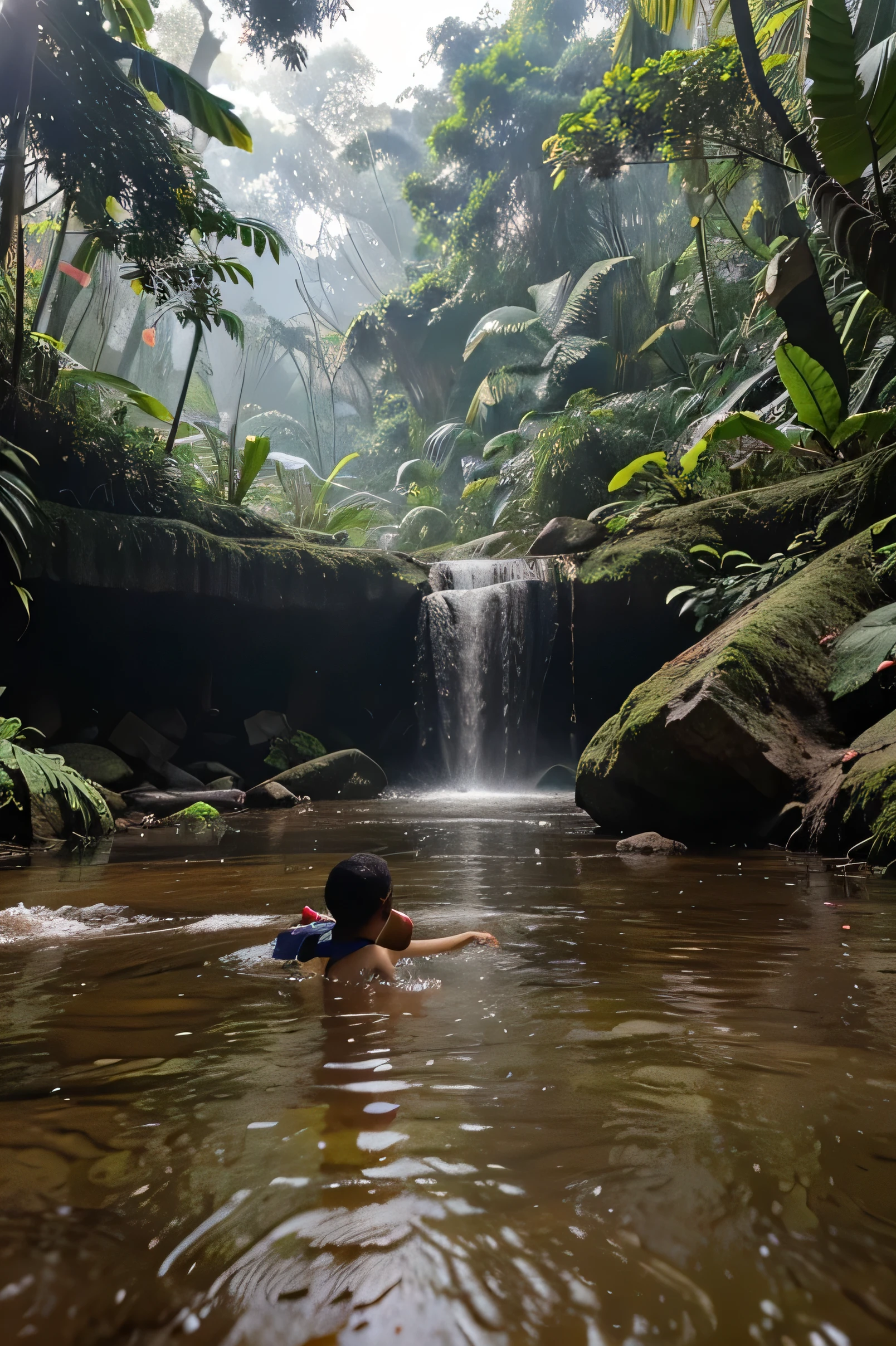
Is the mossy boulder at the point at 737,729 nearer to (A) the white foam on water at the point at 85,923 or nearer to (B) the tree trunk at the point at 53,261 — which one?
(A) the white foam on water at the point at 85,923

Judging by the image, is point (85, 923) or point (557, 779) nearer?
point (85, 923)

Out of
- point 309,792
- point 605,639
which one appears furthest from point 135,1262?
point 605,639

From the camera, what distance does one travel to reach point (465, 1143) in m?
1.55

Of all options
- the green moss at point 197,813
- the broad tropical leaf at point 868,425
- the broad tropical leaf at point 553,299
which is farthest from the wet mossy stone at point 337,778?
the broad tropical leaf at point 553,299

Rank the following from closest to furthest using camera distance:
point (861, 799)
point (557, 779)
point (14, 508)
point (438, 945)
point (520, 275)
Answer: point (438, 945) < point (861, 799) < point (14, 508) < point (557, 779) < point (520, 275)

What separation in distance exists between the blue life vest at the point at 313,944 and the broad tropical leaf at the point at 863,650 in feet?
13.3

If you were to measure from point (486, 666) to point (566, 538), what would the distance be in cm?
236

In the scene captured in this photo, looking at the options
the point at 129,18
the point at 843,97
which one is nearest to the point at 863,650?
the point at 843,97

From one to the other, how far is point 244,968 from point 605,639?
9604 millimetres

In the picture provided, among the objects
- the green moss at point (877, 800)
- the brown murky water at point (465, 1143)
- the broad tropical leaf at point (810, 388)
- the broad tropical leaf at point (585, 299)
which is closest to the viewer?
the brown murky water at point (465, 1143)

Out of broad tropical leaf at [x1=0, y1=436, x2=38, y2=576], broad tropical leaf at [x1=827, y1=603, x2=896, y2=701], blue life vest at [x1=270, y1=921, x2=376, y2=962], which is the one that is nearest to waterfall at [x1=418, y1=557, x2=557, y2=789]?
broad tropical leaf at [x1=0, y1=436, x2=38, y2=576]

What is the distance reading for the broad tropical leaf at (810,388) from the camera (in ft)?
25.6

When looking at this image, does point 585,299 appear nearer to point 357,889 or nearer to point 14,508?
point 14,508

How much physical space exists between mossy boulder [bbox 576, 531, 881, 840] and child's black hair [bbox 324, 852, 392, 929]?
363cm
